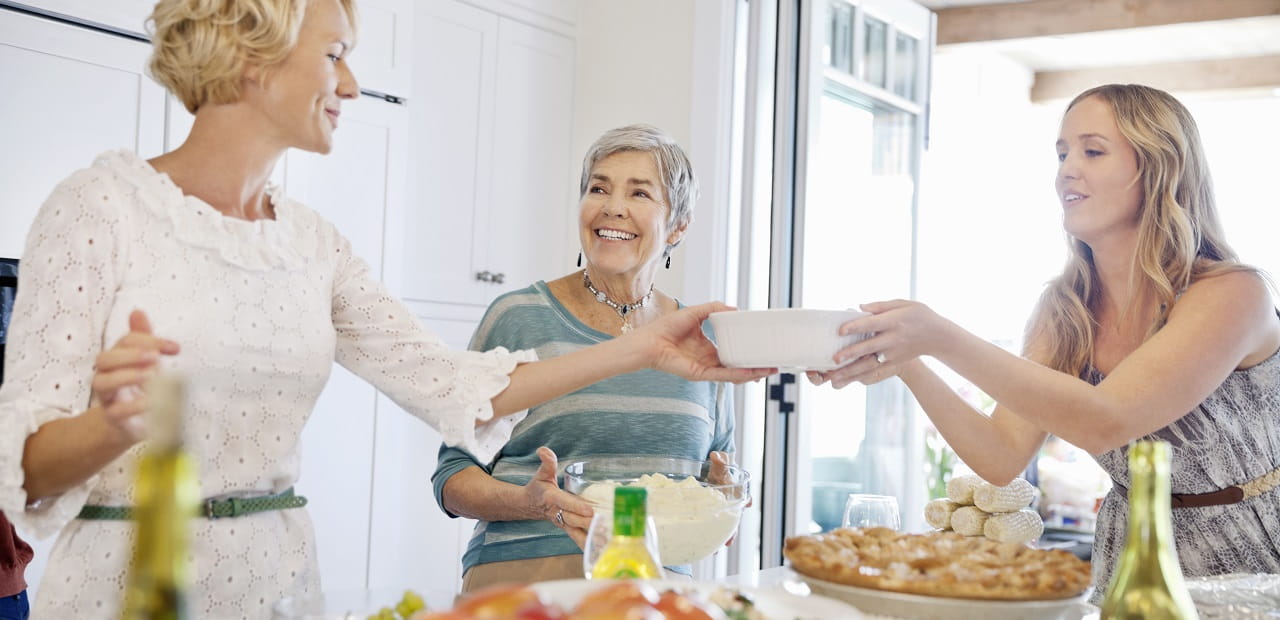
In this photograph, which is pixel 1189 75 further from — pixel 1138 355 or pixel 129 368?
pixel 129 368

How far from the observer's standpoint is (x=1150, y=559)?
89 centimetres

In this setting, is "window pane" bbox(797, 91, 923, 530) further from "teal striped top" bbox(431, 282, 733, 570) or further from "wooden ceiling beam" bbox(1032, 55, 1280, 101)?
"wooden ceiling beam" bbox(1032, 55, 1280, 101)

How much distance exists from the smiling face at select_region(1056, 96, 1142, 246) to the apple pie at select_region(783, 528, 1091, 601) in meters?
0.90

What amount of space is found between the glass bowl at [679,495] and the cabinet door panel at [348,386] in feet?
5.77

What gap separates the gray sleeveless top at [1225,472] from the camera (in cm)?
171

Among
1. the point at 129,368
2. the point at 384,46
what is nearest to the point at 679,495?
the point at 129,368

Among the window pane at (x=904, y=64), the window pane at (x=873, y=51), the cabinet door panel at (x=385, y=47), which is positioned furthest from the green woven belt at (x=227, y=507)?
the window pane at (x=904, y=64)

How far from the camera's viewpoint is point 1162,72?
636cm

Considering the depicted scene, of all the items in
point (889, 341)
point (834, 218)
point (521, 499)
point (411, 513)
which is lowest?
point (411, 513)

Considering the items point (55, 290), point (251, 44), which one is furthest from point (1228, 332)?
point (55, 290)

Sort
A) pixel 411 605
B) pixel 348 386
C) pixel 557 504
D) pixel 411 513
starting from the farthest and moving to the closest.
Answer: pixel 411 513 < pixel 348 386 < pixel 557 504 < pixel 411 605

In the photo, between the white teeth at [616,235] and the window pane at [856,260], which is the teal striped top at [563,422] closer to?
the white teeth at [616,235]

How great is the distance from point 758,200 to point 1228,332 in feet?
6.71

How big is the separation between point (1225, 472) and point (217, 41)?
59.5 inches
